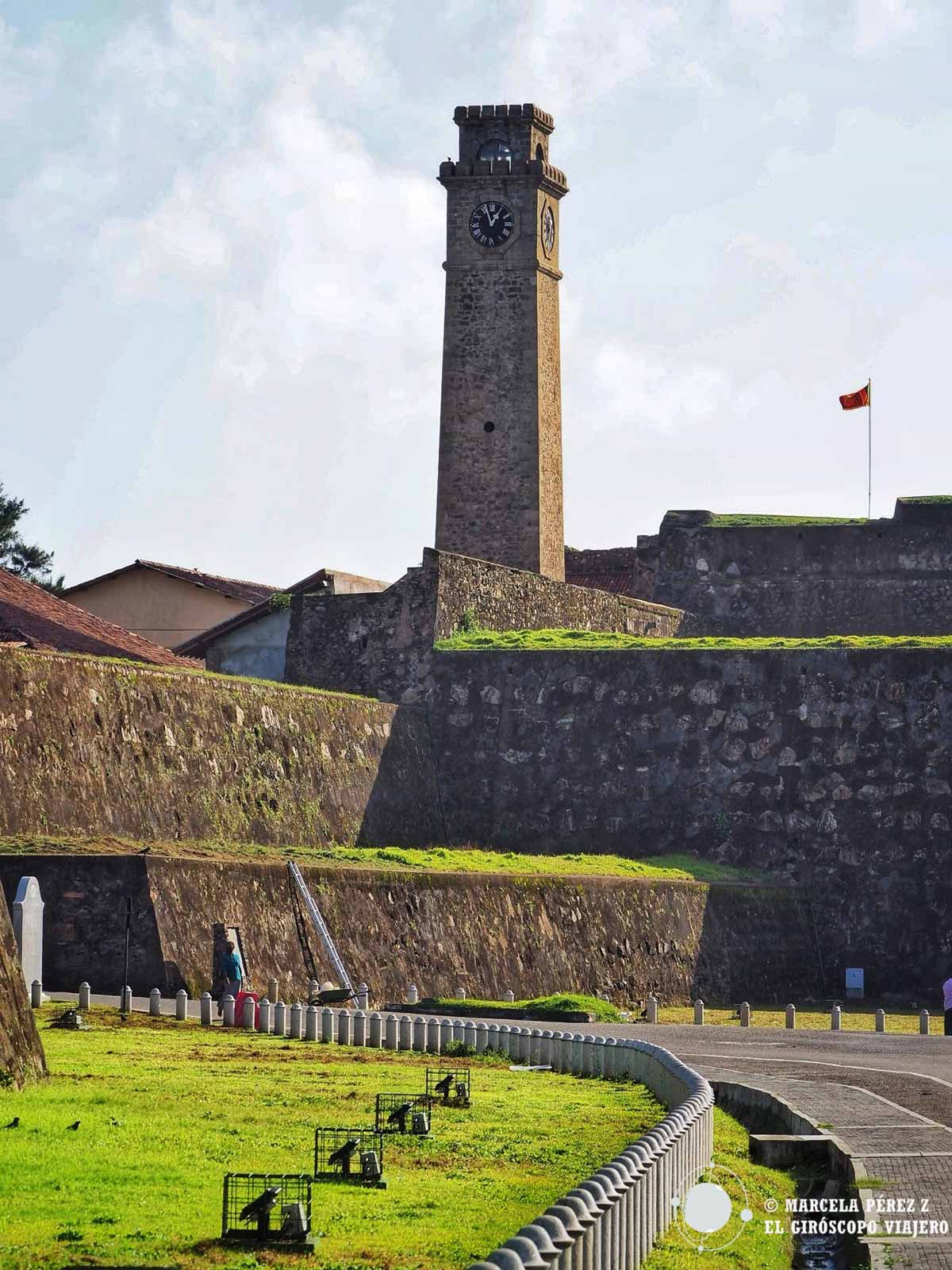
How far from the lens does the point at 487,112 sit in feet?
171

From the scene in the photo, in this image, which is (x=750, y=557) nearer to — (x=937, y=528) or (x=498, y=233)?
(x=937, y=528)

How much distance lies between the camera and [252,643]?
4559 cm

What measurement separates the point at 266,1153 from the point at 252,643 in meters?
29.9

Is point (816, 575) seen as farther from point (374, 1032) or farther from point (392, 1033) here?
point (374, 1032)

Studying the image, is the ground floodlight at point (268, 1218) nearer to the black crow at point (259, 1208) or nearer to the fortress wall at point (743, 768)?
the black crow at point (259, 1208)

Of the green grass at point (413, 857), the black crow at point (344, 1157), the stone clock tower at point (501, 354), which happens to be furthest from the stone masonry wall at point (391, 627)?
the black crow at point (344, 1157)

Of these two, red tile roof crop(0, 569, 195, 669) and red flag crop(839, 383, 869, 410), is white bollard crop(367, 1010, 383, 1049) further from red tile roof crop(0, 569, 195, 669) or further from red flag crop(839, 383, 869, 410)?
red flag crop(839, 383, 869, 410)

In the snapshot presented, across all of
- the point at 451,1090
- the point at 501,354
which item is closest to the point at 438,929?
the point at 451,1090

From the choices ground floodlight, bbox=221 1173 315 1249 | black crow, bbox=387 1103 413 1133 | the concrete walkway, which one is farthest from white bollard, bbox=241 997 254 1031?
ground floodlight, bbox=221 1173 315 1249

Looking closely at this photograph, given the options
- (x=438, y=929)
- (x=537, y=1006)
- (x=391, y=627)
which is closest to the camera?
(x=537, y=1006)

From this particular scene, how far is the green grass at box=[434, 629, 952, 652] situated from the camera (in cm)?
4338

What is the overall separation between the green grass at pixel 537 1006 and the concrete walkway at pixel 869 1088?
0.71m

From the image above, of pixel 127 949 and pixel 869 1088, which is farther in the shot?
pixel 127 949

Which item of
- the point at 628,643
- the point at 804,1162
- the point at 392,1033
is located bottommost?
the point at 804,1162
